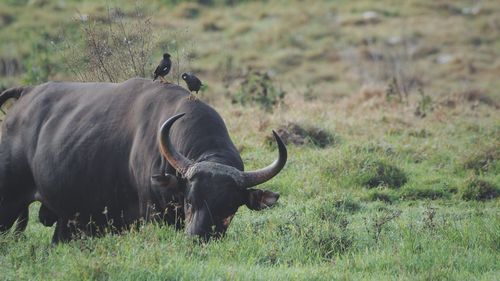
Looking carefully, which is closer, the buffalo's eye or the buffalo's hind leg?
the buffalo's eye

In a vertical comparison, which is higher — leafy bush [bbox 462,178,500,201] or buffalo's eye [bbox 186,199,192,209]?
buffalo's eye [bbox 186,199,192,209]

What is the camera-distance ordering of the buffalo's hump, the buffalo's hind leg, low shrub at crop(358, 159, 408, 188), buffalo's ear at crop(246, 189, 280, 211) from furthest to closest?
low shrub at crop(358, 159, 408, 188) → the buffalo's hind leg → the buffalo's hump → buffalo's ear at crop(246, 189, 280, 211)

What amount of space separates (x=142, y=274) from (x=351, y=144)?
583cm

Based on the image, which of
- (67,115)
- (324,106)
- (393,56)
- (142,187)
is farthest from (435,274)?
(393,56)

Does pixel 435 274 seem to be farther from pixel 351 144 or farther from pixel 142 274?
pixel 351 144

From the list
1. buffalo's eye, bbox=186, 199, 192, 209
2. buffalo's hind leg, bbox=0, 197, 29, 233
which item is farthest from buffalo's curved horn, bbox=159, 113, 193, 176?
buffalo's hind leg, bbox=0, 197, 29, 233

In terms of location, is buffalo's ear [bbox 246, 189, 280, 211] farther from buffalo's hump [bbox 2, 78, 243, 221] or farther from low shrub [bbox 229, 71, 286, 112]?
low shrub [bbox 229, 71, 286, 112]

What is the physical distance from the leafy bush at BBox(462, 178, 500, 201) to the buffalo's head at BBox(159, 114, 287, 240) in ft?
12.0

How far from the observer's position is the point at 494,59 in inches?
945

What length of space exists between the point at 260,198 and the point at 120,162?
1.37 metres

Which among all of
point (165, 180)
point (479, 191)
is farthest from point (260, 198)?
point (479, 191)

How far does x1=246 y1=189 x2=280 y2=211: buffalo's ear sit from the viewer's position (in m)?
7.49

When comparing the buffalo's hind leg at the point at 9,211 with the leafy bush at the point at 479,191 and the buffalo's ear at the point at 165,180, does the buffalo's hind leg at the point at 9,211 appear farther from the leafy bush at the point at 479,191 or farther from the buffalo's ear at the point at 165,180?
the leafy bush at the point at 479,191

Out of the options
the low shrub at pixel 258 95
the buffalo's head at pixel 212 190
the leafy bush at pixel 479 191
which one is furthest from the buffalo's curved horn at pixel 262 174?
the low shrub at pixel 258 95
